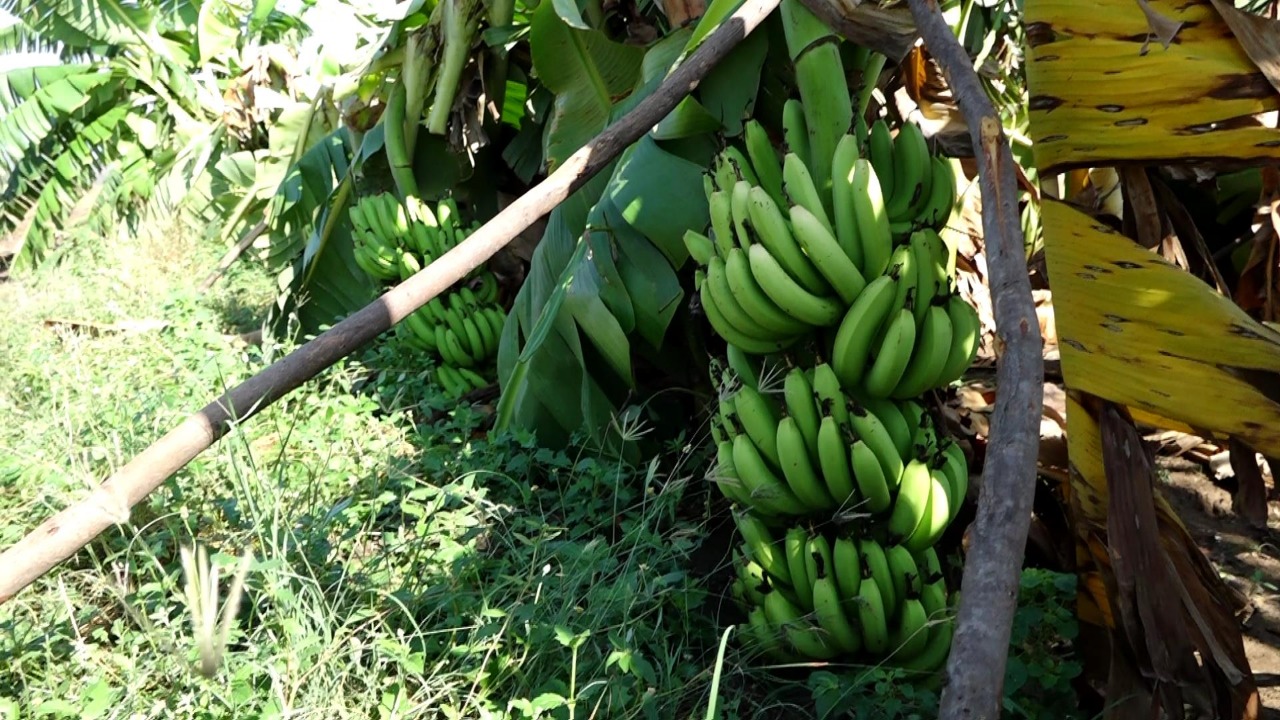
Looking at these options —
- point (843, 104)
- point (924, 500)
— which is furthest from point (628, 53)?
point (924, 500)

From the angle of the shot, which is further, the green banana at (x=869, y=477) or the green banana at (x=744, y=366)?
the green banana at (x=744, y=366)

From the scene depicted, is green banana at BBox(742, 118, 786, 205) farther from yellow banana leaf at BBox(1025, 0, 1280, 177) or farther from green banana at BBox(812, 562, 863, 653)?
green banana at BBox(812, 562, 863, 653)

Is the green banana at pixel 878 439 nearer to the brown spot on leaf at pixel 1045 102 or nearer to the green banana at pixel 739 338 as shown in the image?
the green banana at pixel 739 338

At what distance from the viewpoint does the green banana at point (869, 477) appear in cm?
233

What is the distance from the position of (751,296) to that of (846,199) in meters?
0.32

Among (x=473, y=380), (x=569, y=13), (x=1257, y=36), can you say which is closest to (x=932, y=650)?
(x=1257, y=36)

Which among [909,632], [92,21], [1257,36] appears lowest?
[909,632]

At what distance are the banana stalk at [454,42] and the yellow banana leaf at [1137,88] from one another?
9.33 feet

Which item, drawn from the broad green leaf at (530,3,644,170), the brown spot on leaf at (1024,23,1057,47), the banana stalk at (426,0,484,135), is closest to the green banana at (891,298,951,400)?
the brown spot on leaf at (1024,23,1057,47)

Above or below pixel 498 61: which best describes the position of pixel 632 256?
below

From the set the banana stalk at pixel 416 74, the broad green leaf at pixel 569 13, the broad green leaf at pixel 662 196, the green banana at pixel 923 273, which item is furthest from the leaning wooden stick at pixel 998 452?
the banana stalk at pixel 416 74

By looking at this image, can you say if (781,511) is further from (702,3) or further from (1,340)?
(1,340)

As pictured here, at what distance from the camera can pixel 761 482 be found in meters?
2.45

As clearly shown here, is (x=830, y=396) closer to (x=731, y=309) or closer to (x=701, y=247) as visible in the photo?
(x=731, y=309)
